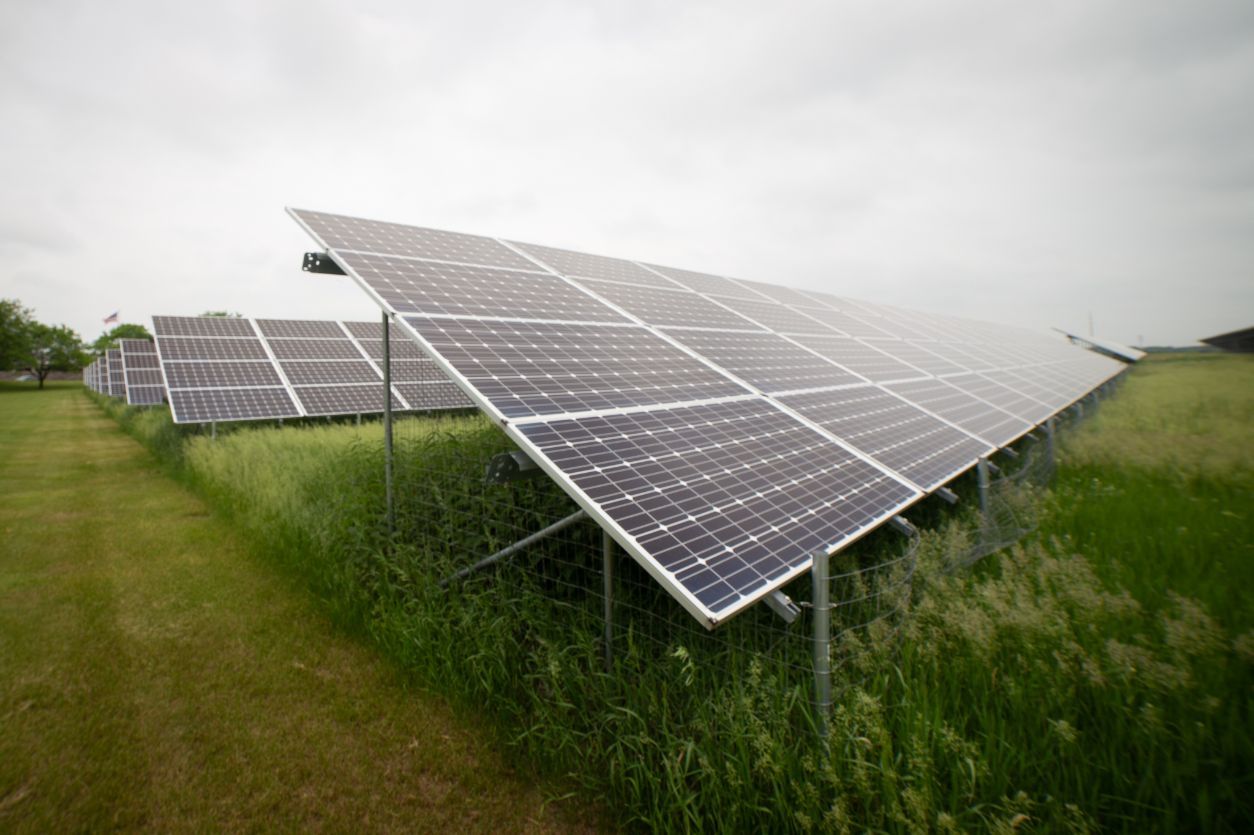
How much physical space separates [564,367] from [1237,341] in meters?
66.0

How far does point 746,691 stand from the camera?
12.2 ft

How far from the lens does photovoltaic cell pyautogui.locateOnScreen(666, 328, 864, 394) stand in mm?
6895

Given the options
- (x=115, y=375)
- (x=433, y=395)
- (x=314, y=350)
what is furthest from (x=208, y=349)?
(x=115, y=375)

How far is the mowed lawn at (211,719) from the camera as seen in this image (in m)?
3.63

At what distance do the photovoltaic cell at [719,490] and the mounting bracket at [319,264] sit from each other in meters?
3.84

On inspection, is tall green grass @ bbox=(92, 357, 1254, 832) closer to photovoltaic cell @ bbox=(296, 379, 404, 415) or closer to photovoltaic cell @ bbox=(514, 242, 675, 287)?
photovoltaic cell @ bbox=(514, 242, 675, 287)

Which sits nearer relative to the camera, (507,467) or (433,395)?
(507,467)

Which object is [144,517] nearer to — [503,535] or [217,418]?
[217,418]

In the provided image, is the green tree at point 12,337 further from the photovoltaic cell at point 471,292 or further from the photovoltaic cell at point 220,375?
the photovoltaic cell at point 471,292

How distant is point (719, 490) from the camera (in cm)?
395

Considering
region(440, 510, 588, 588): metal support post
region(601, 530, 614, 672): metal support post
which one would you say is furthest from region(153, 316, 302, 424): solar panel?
region(601, 530, 614, 672): metal support post

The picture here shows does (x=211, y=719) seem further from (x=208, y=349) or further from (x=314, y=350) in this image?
(x=314, y=350)

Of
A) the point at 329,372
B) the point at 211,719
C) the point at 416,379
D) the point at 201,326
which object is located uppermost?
the point at 201,326

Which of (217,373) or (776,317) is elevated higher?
(776,317)
